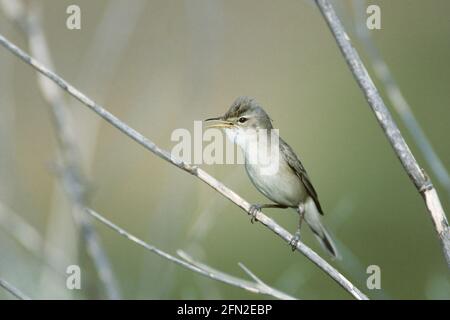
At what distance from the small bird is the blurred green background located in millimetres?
177

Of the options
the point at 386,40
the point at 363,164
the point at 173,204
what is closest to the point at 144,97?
the point at 173,204

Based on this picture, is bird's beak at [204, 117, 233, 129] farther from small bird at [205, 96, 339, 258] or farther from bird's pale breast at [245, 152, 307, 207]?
bird's pale breast at [245, 152, 307, 207]

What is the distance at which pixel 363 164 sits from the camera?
5.15 meters

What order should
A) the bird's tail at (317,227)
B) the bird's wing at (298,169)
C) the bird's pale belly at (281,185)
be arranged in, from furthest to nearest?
the bird's tail at (317,227)
the bird's wing at (298,169)
the bird's pale belly at (281,185)

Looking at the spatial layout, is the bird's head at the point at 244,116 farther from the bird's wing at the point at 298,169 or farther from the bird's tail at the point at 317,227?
the bird's tail at the point at 317,227

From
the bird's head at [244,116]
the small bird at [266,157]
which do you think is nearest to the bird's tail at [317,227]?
the small bird at [266,157]

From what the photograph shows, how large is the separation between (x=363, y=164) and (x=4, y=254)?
2869 mm

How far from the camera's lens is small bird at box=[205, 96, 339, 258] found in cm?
330

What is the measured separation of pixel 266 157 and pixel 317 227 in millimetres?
528

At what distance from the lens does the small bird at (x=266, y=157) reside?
330 cm

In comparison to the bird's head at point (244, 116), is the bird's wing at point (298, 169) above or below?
below

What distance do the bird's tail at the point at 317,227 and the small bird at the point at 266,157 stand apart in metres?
0.03
